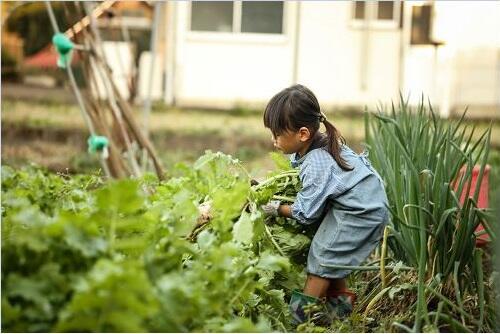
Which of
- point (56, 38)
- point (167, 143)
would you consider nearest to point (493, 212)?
point (56, 38)

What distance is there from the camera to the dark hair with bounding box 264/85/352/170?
3195 millimetres

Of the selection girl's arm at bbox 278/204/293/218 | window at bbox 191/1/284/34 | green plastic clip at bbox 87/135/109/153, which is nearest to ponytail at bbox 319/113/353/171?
girl's arm at bbox 278/204/293/218

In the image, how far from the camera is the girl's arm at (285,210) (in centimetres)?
319

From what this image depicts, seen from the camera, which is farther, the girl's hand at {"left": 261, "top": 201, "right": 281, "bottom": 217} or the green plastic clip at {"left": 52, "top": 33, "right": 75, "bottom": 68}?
the green plastic clip at {"left": 52, "top": 33, "right": 75, "bottom": 68}

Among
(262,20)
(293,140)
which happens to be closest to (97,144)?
(293,140)

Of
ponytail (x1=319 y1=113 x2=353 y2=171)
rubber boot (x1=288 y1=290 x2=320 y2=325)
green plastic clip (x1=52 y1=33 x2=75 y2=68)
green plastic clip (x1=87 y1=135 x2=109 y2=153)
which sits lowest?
rubber boot (x1=288 y1=290 x2=320 y2=325)

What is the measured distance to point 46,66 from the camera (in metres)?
18.3

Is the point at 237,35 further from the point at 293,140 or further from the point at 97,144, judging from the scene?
the point at 293,140

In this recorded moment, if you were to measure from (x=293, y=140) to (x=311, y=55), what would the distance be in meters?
14.9

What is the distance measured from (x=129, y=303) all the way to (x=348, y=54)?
16513 millimetres

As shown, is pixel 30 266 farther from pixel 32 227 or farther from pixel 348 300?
pixel 348 300

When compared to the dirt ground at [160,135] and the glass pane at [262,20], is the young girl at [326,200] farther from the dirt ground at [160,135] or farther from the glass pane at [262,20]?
the glass pane at [262,20]

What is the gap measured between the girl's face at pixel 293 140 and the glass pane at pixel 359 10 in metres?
15.5

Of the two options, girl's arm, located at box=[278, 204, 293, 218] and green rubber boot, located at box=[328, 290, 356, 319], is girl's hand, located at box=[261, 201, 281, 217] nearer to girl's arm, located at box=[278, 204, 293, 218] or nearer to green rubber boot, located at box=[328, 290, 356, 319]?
girl's arm, located at box=[278, 204, 293, 218]
